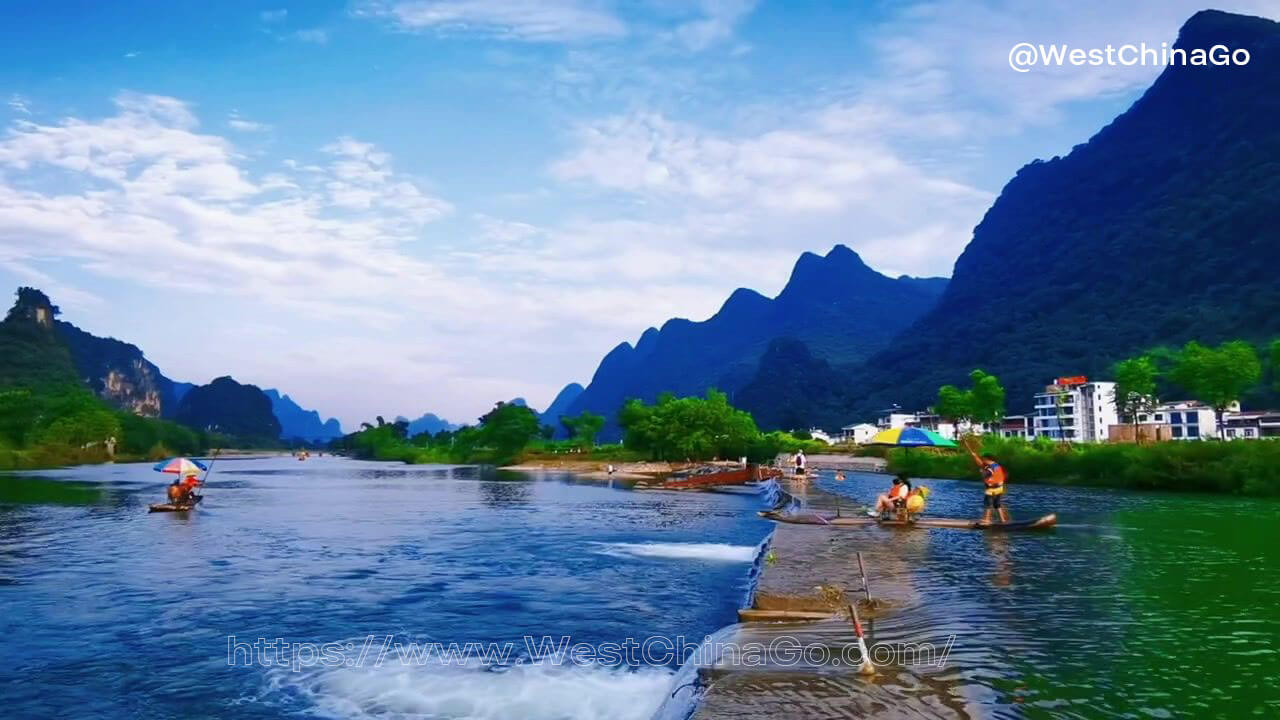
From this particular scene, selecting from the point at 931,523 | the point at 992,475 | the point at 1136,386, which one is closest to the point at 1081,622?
the point at 992,475

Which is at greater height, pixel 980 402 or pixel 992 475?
pixel 980 402

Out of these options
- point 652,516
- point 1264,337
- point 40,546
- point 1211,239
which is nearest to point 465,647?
point 40,546

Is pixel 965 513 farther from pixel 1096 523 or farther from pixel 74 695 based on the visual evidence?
pixel 74 695

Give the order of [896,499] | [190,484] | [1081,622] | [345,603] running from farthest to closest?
[190,484] < [896,499] < [345,603] < [1081,622]

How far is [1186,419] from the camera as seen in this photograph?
10444cm

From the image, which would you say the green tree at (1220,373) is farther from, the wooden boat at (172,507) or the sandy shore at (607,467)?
the wooden boat at (172,507)

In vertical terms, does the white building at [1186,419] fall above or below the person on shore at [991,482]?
above

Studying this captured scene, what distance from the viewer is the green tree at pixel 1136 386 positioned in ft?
263

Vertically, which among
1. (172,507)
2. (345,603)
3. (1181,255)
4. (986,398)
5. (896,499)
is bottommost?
(345,603)

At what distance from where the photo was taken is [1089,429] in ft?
382

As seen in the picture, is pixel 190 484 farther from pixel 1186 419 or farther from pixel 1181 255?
pixel 1181 255

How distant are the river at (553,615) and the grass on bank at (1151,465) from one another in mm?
13209

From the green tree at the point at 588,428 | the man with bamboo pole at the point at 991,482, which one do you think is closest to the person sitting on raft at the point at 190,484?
the man with bamboo pole at the point at 991,482

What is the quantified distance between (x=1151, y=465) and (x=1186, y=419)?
220ft
